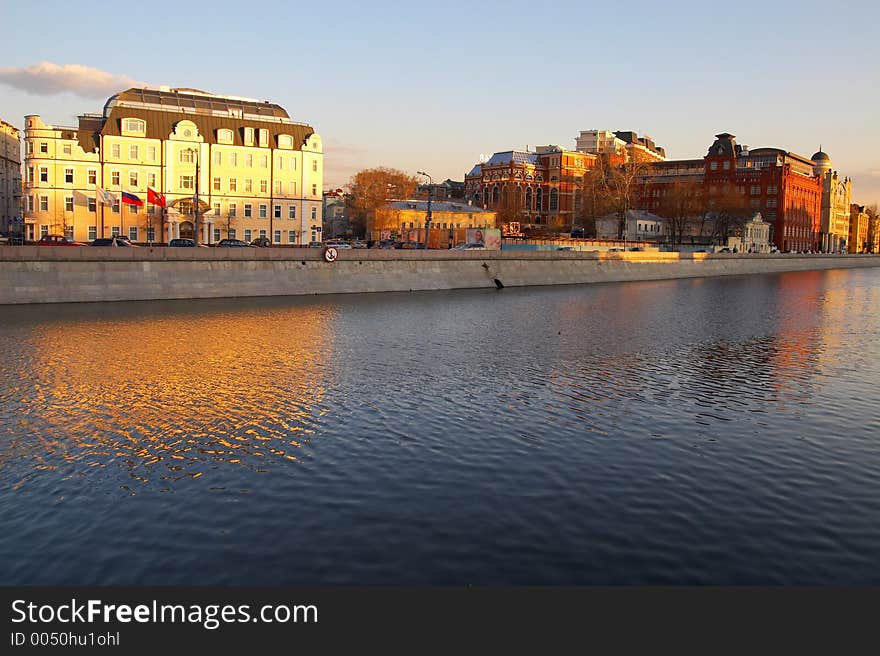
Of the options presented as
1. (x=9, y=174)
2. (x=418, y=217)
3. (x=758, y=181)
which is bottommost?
(x=418, y=217)

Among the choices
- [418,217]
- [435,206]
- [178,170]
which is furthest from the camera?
[418,217]

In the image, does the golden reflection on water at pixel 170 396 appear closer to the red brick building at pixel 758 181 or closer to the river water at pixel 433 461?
the river water at pixel 433 461

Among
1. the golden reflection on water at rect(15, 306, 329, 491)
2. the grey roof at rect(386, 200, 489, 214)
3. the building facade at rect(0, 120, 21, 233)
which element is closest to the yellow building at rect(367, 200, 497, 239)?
the grey roof at rect(386, 200, 489, 214)

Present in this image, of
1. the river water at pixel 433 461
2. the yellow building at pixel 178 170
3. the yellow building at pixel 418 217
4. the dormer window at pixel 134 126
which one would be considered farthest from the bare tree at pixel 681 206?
the river water at pixel 433 461

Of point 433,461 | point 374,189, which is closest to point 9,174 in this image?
point 374,189

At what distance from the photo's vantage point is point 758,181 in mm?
178375

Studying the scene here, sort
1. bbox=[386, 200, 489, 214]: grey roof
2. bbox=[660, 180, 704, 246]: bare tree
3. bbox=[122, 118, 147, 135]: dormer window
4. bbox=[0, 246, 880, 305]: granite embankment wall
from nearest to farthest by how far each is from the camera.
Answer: bbox=[0, 246, 880, 305]: granite embankment wall, bbox=[122, 118, 147, 135]: dormer window, bbox=[660, 180, 704, 246]: bare tree, bbox=[386, 200, 489, 214]: grey roof

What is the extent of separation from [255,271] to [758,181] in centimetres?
15125

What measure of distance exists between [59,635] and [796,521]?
13.1 m

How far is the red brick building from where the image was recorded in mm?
176875

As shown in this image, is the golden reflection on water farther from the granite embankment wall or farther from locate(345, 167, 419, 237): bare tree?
locate(345, 167, 419, 237): bare tree

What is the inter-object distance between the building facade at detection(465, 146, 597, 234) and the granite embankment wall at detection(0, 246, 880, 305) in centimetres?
9819

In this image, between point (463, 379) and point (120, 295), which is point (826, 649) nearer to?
point (463, 379)

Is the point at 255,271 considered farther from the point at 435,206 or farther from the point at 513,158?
the point at 513,158
